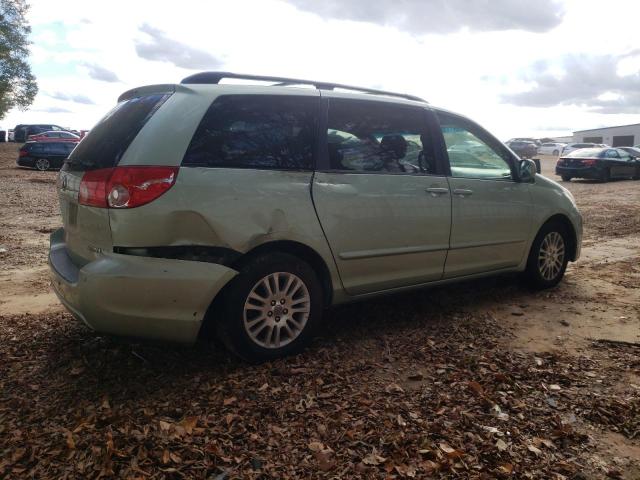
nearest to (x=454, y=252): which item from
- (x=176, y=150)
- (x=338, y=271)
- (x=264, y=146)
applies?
(x=338, y=271)

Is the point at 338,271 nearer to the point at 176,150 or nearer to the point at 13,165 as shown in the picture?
the point at 176,150

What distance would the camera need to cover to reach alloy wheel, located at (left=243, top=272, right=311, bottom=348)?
3496 mm

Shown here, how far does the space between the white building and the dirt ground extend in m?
72.7

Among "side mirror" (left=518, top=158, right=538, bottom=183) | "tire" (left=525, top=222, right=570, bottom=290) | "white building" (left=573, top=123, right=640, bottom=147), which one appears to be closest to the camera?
"side mirror" (left=518, top=158, right=538, bottom=183)

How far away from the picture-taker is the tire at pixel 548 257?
5.41 m

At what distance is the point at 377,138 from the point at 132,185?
6.11 ft

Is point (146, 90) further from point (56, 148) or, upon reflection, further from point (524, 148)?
point (524, 148)

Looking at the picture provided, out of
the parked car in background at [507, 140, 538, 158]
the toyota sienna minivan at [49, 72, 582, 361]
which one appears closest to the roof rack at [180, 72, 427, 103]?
the toyota sienna minivan at [49, 72, 582, 361]

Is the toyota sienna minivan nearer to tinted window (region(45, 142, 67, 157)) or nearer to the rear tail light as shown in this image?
the rear tail light

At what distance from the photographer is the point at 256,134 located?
359cm

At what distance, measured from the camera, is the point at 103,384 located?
3.33 metres

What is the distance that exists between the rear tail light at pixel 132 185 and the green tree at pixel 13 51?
52036mm

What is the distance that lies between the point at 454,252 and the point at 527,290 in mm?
1456

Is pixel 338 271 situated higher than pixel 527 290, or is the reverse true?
pixel 338 271
